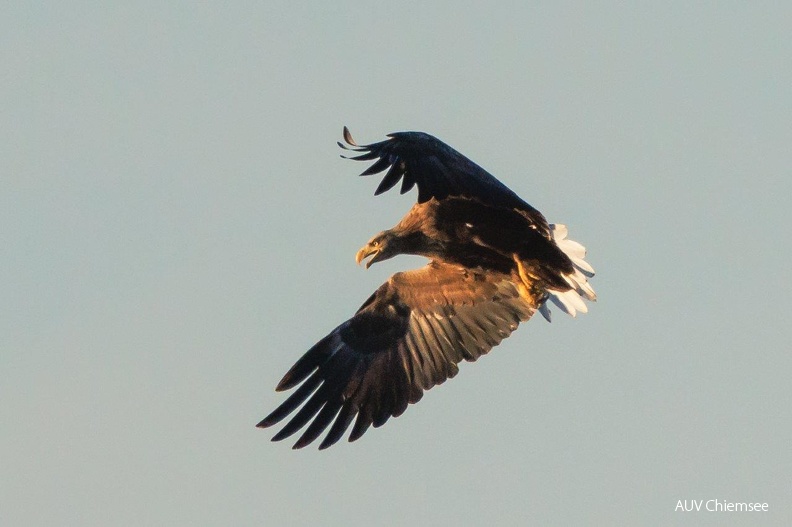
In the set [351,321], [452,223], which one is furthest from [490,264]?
[351,321]

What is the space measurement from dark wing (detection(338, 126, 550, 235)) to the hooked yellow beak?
162 centimetres

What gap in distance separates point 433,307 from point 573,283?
4.31 feet

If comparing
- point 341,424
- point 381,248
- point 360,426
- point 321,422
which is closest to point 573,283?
point 381,248

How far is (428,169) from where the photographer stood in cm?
993

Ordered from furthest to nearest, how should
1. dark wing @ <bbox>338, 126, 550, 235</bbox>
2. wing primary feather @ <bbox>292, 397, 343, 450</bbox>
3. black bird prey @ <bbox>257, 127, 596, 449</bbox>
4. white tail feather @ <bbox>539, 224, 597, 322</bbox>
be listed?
1. white tail feather @ <bbox>539, 224, 597, 322</bbox>
2. wing primary feather @ <bbox>292, 397, 343, 450</bbox>
3. black bird prey @ <bbox>257, 127, 596, 449</bbox>
4. dark wing @ <bbox>338, 126, 550, 235</bbox>

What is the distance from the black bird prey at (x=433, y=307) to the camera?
36.2 ft

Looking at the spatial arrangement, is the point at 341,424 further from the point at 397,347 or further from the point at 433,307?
the point at 433,307

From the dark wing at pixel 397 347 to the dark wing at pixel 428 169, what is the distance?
1.73 metres

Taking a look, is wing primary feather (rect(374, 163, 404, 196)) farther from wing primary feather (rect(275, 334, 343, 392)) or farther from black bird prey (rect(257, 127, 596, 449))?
wing primary feather (rect(275, 334, 343, 392))

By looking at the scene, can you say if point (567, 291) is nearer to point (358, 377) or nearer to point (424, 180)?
point (358, 377)

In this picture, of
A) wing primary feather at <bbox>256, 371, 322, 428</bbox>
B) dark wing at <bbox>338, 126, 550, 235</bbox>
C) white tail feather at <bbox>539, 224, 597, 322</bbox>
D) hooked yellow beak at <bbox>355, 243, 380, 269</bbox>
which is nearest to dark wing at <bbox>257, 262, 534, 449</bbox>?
wing primary feather at <bbox>256, 371, 322, 428</bbox>

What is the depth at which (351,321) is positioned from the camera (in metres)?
12.1

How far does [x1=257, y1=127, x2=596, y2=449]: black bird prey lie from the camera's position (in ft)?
36.2

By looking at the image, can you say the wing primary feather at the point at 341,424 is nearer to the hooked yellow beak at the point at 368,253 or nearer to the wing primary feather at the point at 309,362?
the wing primary feather at the point at 309,362
